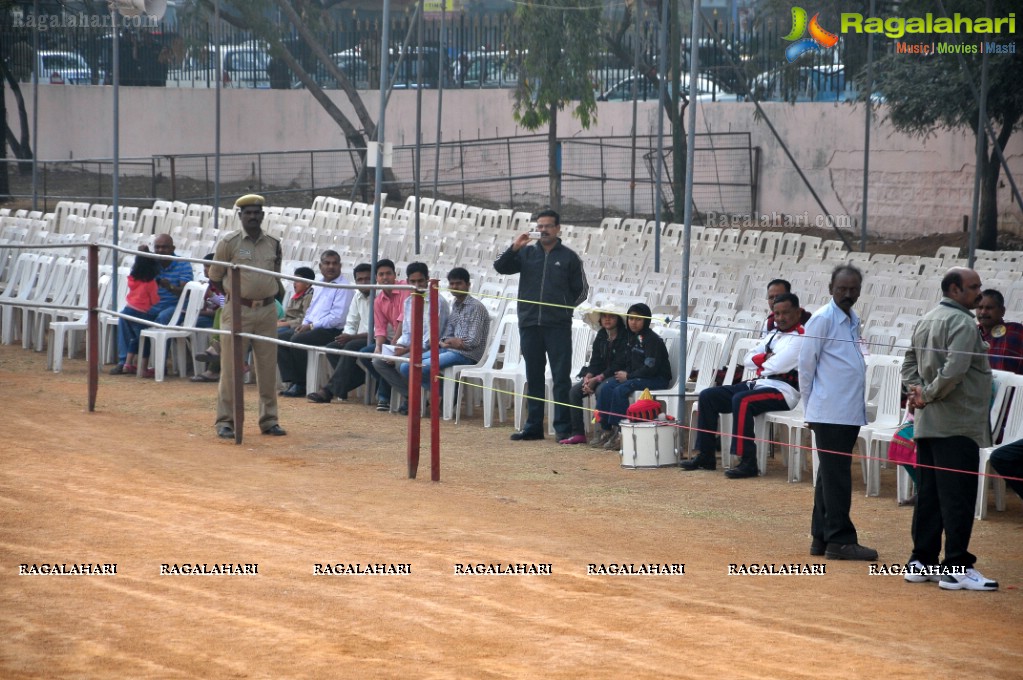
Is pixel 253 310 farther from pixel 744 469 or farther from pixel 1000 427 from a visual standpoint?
pixel 1000 427

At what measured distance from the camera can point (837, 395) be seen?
24.7 feet

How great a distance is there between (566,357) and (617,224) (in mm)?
14683

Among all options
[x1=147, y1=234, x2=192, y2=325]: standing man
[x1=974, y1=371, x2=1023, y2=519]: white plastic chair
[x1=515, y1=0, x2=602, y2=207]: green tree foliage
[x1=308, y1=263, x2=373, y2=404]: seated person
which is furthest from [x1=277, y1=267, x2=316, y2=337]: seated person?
[x1=515, y1=0, x2=602, y2=207]: green tree foliage

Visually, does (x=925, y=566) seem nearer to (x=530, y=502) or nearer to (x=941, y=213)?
(x=530, y=502)

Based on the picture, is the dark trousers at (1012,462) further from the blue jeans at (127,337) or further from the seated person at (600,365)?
the blue jeans at (127,337)

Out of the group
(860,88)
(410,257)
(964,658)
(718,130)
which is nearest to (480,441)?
(964,658)

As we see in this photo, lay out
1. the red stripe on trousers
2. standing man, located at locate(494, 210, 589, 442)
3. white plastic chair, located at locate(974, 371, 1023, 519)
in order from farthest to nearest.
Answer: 1. standing man, located at locate(494, 210, 589, 442)
2. the red stripe on trousers
3. white plastic chair, located at locate(974, 371, 1023, 519)

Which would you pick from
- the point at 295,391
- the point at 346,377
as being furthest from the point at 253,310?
the point at 295,391

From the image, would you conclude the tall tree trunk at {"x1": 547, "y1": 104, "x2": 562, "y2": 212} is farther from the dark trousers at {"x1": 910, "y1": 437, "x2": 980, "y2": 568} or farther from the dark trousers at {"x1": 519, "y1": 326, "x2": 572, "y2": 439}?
the dark trousers at {"x1": 910, "y1": 437, "x2": 980, "y2": 568}

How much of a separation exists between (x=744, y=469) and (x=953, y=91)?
51.9 feet

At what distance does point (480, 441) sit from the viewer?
11.3 metres

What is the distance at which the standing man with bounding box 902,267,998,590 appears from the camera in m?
6.87

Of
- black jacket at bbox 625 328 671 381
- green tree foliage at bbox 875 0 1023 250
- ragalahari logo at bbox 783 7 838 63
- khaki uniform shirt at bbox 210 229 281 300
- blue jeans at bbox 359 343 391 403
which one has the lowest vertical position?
blue jeans at bbox 359 343 391 403

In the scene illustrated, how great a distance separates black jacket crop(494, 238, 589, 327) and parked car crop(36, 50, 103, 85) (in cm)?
2932
